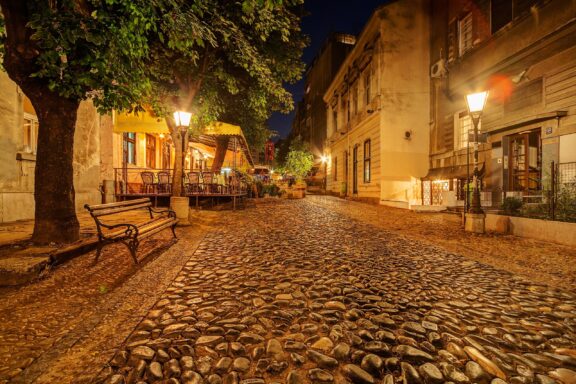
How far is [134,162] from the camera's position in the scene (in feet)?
45.9

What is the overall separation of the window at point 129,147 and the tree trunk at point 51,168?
915 centimetres

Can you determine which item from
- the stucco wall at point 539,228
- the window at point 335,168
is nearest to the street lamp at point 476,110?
the stucco wall at point 539,228

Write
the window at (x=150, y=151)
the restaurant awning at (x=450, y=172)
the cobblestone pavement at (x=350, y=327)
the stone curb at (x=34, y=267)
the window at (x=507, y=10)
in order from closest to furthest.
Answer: the cobblestone pavement at (x=350, y=327)
the stone curb at (x=34, y=267)
the window at (x=507, y=10)
the restaurant awning at (x=450, y=172)
the window at (x=150, y=151)

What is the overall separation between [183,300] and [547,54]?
1271cm

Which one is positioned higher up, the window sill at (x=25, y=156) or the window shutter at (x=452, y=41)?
the window shutter at (x=452, y=41)

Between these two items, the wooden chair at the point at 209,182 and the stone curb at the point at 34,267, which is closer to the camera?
the stone curb at the point at 34,267

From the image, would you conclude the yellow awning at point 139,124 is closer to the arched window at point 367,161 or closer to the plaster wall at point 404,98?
the plaster wall at point 404,98

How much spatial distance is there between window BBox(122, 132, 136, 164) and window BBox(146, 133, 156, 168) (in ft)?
4.52

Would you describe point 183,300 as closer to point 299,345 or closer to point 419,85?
point 299,345

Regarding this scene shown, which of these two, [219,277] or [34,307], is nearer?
[34,307]

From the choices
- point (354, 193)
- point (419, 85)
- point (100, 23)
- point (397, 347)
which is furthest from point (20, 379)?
point (354, 193)

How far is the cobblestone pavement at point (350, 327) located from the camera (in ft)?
5.91

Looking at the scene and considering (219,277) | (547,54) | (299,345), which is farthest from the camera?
(547,54)

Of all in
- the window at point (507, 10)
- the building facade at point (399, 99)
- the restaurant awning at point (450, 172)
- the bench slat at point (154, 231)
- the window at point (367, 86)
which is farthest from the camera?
the window at point (367, 86)
